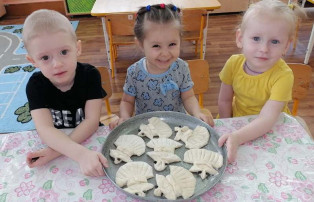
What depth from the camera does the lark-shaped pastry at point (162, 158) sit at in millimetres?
723

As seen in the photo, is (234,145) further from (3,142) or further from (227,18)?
(227,18)

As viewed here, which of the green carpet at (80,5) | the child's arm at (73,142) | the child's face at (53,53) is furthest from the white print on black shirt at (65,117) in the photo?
the green carpet at (80,5)

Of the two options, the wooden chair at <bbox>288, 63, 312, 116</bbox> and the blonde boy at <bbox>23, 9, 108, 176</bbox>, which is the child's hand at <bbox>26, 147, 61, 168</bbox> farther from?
the wooden chair at <bbox>288, 63, 312, 116</bbox>

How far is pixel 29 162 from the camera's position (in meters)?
0.76

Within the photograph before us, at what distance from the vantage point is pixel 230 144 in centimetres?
77

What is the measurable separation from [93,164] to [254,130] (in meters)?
0.52

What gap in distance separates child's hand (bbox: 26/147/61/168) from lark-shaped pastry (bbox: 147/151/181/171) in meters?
0.30

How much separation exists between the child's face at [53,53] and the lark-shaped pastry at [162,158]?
399 mm

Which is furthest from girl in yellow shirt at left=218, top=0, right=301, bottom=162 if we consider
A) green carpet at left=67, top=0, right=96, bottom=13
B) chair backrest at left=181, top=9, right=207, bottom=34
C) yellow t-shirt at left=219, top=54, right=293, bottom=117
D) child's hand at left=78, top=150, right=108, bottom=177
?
green carpet at left=67, top=0, right=96, bottom=13

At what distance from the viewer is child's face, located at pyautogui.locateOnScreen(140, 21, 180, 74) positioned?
39.1 inches

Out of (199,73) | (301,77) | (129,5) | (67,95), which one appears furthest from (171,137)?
(129,5)

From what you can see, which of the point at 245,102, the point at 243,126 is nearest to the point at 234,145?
the point at 243,126

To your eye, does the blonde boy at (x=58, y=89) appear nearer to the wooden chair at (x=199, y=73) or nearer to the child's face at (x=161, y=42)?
the child's face at (x=161, y=42)

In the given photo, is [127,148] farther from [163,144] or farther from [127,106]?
[127,106]
